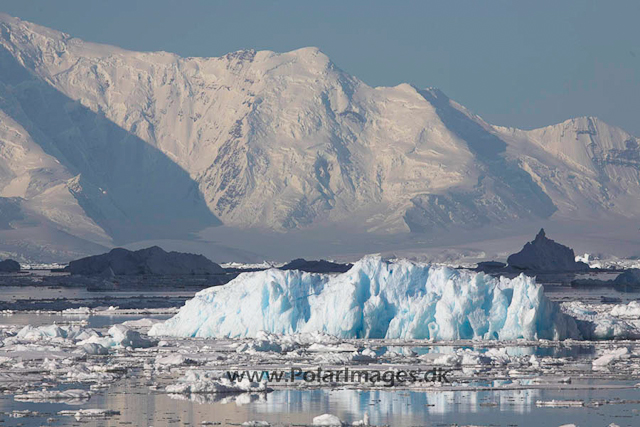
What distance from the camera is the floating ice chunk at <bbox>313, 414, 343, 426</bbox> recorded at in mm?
25422

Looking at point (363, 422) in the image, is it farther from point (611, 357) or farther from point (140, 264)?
point (140, 264)

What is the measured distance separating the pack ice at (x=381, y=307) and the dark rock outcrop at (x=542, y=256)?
8525 centimetres

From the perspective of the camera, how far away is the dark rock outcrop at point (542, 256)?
130500 millimetres

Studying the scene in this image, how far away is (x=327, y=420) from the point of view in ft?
84.1

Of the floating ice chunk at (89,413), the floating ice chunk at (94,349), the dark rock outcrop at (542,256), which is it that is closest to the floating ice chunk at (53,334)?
the floating ice chunk at (94,349)

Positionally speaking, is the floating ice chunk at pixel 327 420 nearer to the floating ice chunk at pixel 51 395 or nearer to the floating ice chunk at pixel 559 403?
the floating ice chunk at pixel 559 403

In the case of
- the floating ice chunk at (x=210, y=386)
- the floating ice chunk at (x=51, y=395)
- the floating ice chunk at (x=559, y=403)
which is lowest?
the floating ice chunk at (x=559, y=403)

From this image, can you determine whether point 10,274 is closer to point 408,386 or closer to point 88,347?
point 88,347

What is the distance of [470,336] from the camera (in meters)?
44.9

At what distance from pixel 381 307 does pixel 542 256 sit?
292 feet

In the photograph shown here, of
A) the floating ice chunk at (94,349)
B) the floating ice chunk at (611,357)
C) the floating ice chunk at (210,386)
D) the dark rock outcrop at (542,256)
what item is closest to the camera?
the floating ice chunk at (210,386)

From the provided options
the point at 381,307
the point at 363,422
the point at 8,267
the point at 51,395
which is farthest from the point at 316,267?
the point at 363,422

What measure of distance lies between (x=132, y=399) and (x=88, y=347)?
34.1 feet

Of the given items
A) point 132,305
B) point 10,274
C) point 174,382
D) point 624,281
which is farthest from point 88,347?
point 10,274
